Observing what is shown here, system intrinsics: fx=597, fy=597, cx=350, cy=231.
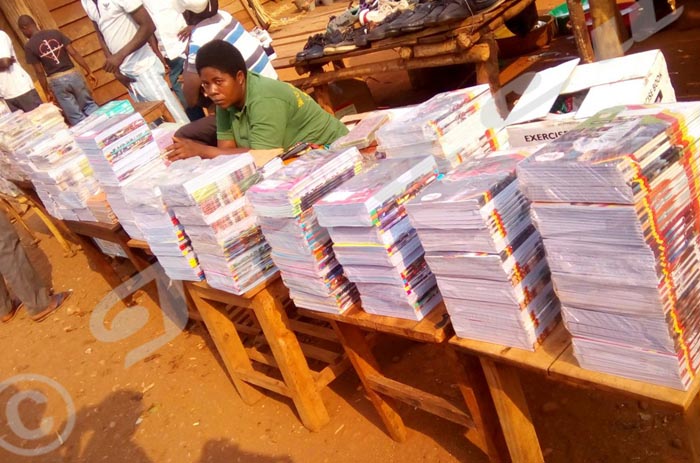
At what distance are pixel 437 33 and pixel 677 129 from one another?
382 cm

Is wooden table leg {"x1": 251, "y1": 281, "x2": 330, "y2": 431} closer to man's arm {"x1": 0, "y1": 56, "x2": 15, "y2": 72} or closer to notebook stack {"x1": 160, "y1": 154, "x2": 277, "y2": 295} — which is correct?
notebook stack {"x1": 160, "y1": 154, "x2": 277, "y2": 295}

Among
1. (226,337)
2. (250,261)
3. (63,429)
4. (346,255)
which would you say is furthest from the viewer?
(63,429)

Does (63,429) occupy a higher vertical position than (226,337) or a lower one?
lower

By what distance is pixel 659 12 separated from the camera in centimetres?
682

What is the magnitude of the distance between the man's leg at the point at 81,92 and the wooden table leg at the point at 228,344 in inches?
190

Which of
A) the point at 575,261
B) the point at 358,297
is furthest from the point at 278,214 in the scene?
the point at 575,261

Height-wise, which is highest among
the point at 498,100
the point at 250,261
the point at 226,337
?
the point at 250,261

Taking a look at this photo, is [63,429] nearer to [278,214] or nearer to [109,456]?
[109,456]

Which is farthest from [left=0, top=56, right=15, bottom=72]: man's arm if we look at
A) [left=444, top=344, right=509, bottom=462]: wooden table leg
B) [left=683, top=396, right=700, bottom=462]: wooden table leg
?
[left=683, top=396, right=700, bottom=462]: wooden table leg

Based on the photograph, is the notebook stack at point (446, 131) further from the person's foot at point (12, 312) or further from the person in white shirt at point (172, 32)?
the person's foot at point (12, 312)

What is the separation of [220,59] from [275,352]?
1.70 metres

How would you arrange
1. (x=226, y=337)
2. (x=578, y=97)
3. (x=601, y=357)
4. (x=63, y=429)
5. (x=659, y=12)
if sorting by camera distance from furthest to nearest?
(x=659, y=12) < (x=63, y=429) < (x=226, y=337) < (x=578, y=97) < (x=601, y=357)

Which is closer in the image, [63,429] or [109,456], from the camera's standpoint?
[109,456]

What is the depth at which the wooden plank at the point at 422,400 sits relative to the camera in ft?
8.18
